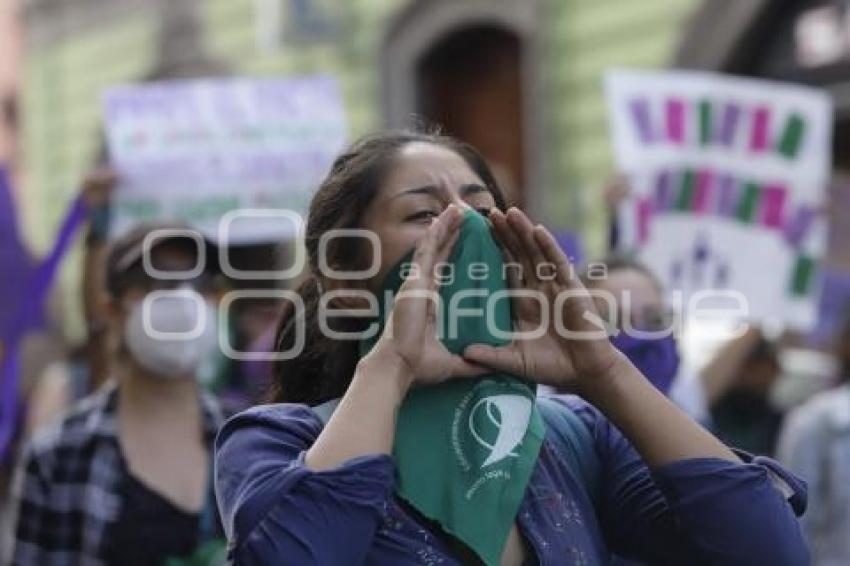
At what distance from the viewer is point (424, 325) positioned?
2373mm

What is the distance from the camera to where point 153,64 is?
734 inches

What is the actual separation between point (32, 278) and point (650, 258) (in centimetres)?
195

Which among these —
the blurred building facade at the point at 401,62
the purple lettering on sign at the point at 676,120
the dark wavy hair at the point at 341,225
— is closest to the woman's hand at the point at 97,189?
the purple lettering on sign at the point at 676,120

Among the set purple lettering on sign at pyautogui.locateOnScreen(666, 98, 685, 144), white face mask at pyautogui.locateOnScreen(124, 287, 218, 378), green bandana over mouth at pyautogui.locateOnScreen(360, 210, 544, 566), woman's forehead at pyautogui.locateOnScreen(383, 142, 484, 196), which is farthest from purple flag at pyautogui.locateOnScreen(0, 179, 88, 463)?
green bandana over mouth at pyautogui.locateOnScreen(360, 210, 544, 566)

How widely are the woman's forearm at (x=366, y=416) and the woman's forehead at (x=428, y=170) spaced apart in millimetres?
275

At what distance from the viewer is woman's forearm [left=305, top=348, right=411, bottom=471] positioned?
2.31 meters

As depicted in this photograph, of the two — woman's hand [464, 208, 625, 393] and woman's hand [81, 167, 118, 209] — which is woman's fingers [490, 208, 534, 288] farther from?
woman's hand [81, 167, 118, 209]

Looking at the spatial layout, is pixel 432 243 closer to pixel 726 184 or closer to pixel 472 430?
pixel 472 430

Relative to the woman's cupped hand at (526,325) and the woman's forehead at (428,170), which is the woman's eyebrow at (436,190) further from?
the woman's cupped hand at (526,325)

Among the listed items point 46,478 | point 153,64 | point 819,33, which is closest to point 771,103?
point 46,478

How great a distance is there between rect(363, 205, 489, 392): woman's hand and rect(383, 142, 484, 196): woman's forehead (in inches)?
5.6

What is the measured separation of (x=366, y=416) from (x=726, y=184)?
4.62 metres

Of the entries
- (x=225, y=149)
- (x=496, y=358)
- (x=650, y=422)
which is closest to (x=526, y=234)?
(x=496, y=358)

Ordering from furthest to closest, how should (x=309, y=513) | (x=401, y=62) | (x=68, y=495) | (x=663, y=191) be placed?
(x=401, y=62) < (x=663, y=191) < (x=68, y=495) < (x=309, y=513)
